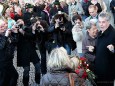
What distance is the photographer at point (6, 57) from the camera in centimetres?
768

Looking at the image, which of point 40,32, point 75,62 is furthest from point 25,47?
point 75,62

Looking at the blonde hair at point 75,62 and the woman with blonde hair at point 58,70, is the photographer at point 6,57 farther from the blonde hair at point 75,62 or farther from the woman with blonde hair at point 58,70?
the woman with blonde hair at point 58,70

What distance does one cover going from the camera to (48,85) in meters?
5.28

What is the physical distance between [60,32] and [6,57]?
1661 millimetres

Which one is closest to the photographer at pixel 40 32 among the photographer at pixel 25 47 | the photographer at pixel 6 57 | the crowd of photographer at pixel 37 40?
the crowd of photographer at pixel 37 40

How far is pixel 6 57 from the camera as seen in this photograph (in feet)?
25.3

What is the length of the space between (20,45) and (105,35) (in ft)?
9.81

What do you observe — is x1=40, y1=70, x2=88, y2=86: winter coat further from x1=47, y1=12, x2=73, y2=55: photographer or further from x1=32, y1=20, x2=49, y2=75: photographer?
x1=32, y1=20, x2=49, y2=75: photographer

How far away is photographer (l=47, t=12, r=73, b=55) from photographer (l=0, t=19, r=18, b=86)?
1.12 metres

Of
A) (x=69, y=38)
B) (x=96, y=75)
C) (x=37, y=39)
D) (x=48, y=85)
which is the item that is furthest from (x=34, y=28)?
(x=48, y=85)

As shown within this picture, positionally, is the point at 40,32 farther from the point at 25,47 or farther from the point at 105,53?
the point at 105,53

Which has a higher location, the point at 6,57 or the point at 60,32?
the point at 60,32

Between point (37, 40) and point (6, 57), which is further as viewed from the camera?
point (37, 40)

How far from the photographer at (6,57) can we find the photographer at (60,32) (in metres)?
1.12
